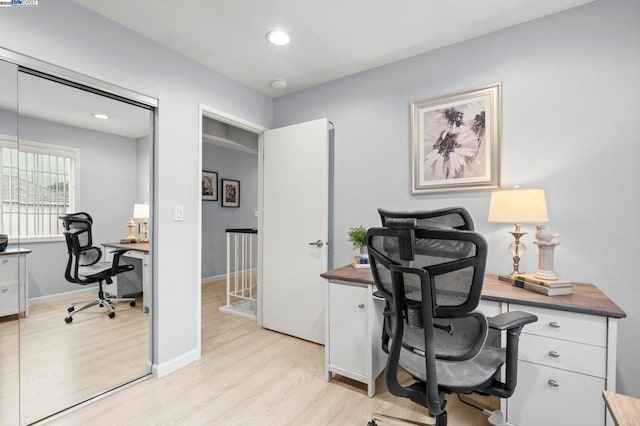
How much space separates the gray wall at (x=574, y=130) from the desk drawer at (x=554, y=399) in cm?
68

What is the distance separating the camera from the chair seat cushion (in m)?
1.21

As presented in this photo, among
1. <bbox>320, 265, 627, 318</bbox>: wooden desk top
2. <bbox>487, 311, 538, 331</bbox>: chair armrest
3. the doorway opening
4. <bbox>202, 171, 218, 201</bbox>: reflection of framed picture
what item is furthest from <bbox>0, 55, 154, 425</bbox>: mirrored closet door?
<bbox>202, 171, 218, 201</bbox>: reflection of framed picture

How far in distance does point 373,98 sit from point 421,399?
236 centimetres

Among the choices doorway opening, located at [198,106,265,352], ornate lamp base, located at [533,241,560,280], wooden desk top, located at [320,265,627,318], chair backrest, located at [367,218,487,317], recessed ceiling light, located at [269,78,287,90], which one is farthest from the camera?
doorway opening, located at [198,106,265,352]

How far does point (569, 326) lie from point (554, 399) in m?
0.39

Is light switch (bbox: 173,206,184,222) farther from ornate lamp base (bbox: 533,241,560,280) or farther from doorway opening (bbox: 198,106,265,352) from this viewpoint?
ornate lamp base (bbox: 533,241,560,280)

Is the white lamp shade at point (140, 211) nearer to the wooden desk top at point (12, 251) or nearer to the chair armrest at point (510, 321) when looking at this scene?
the wooden desk top at point (12, 251)

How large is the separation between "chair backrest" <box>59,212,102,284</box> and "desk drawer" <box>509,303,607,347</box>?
2709 mm

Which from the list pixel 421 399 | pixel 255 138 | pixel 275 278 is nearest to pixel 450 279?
pixel 421 399

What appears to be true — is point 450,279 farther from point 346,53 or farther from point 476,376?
point 346,53

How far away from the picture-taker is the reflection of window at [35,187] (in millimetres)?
1631

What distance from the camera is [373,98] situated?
2.69 m

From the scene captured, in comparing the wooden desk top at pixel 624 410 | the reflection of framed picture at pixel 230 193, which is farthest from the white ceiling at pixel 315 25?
the reflection of framed picture at pixel 230 193

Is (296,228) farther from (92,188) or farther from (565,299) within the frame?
(565,299)
